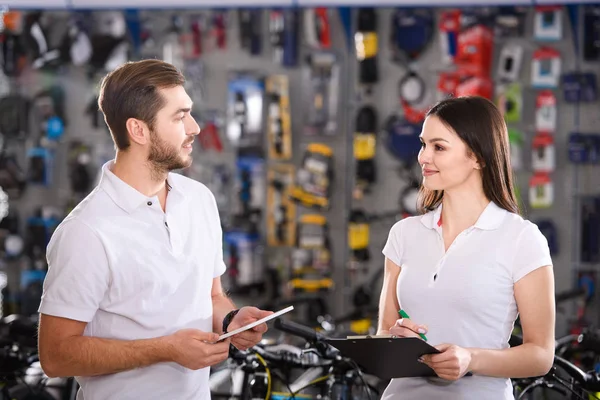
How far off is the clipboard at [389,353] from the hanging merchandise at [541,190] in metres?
5.00

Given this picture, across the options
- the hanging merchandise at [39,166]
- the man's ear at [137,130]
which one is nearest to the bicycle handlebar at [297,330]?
the man's ear at [137,130]

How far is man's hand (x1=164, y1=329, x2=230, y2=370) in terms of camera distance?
2328 mm

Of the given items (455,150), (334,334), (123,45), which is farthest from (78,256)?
(123,45)

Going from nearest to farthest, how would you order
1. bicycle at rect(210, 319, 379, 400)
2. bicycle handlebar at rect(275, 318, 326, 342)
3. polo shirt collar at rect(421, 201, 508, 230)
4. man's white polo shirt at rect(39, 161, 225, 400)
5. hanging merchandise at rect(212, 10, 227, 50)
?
man's white polo shirt at rect(39, 161, 225, 400) < polo shirt collar at rect(421, 201, 508, 230) < bicycle handlebar at rect(275, 318, 326, 342) < bicycle at rect(210, 319, 379, 400) < hanging merchandise at rect(212, 10, 227, 50)

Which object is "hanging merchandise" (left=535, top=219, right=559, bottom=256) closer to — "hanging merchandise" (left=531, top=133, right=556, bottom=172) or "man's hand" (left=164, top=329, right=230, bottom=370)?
"hanging merchandise" (left=531, top=133, right=556, bottom=172)

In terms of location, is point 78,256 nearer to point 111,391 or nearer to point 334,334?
point 111,391

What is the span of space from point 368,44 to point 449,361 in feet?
17.9

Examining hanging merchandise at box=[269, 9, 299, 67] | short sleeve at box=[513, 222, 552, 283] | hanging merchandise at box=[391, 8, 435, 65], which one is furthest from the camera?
hanging merchandise at box=[269, 9, 299, 67]

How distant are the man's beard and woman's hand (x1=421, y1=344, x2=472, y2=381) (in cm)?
101

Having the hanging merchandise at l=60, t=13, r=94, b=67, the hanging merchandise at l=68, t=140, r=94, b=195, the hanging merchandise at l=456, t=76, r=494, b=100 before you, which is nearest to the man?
the hanging merchandise at l=456, t=76, r=494, b=100

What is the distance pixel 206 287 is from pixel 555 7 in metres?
5.57

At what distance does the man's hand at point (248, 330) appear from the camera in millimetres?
2551

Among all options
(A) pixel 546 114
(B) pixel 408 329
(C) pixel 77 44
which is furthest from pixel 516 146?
(B) pixel 408 329

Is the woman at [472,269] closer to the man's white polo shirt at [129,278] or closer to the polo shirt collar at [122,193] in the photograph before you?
the man's white polo shirt at [129,278]
